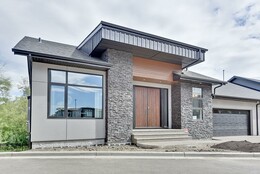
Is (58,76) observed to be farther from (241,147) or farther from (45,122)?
(241,147)

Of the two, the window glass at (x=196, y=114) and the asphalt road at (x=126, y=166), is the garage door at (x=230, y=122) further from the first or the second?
the asphalt road at (x=126, y=166)

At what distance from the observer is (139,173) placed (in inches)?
227

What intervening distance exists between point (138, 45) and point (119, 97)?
251cm

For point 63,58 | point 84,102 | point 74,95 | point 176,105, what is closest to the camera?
point 63,58

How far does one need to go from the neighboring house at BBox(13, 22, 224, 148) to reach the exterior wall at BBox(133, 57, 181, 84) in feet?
0.17

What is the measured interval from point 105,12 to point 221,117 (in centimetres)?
1006

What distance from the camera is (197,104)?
13.5 meters

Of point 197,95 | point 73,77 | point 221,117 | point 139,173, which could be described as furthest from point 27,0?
point 221,117

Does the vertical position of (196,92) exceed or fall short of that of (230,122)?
it exceeds it

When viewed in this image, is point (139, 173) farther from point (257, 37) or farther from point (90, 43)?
point (257, 37)

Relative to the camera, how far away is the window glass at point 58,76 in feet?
30.8

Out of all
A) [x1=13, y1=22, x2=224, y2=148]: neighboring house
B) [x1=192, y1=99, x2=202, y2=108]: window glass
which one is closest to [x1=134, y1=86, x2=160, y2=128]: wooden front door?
[x1=13, y1=22, x2=224, y2=148]: neighboring house

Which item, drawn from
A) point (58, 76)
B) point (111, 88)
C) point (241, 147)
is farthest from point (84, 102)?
point (241, 147)

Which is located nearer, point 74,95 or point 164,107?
point 74,95
